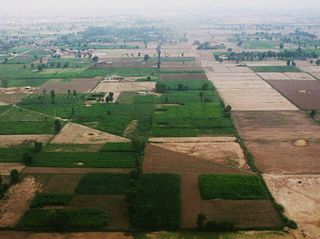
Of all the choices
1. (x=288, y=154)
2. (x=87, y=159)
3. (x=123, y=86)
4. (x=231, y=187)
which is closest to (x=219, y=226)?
(x=231, y=187)

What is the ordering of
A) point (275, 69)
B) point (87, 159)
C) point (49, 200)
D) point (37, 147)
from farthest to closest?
1. point (275, 69)
2. point (37, 147)
3. point (87, 159)
4. point (49, 200)

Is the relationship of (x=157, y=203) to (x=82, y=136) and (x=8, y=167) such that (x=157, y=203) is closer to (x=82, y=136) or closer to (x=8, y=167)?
(x=8, y=167)

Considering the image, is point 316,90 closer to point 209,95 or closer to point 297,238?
point 209,95

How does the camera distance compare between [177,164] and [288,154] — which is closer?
[177,164]

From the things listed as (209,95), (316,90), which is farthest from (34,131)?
(316,90)

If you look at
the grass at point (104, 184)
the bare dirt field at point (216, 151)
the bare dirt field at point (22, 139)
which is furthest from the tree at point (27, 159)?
the bare dirt field at point (216, 151)

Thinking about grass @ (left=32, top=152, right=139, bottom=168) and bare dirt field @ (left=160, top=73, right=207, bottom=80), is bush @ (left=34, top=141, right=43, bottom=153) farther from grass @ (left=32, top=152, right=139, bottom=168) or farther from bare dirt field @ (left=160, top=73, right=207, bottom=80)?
bare dirt field @ (left=160, top=73, right=207, bottom=80)

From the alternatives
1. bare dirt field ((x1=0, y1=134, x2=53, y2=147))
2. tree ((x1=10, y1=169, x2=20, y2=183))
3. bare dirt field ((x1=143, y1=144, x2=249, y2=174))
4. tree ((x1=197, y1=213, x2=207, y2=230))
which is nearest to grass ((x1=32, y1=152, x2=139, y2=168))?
bare dirt field ((x1=143, y1=144, x2=249, y2=174))
